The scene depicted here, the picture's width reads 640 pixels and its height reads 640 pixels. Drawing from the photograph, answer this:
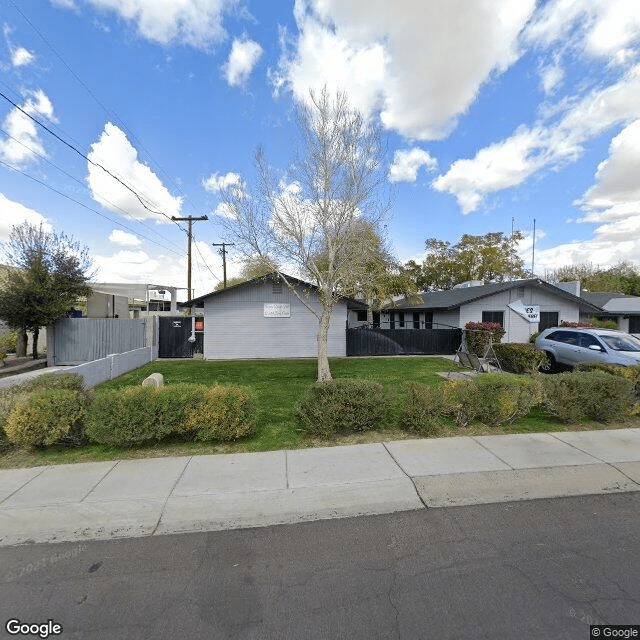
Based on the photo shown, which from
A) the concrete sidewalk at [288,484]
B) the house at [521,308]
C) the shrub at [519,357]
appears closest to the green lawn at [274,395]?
the concrete sidewalk at [288,484]

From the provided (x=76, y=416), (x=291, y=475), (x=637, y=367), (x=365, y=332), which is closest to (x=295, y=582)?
(x=291, y=475)

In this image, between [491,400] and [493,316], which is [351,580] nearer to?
[491,400]

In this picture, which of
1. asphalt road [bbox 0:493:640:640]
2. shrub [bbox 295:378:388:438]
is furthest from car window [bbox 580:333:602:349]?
asphalt road [bbox 0:493:640:640]

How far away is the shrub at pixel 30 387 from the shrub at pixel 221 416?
1.96 m

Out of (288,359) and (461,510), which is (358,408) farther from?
(288,359)

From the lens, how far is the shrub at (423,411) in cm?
565

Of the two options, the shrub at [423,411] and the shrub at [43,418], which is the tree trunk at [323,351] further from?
the shrub at [43,418]

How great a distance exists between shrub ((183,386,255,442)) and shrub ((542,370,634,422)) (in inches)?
206

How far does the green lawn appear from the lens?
5062 mm

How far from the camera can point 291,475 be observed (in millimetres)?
4301

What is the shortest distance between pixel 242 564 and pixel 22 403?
4.24 meters

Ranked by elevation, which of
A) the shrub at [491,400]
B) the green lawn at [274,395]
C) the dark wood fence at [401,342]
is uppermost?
the dark wood fence at [401,342]

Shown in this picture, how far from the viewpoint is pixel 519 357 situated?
12125 millimetres

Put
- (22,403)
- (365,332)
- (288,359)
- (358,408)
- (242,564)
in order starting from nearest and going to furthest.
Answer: (242,564) < (22,403) < (358,408) < (288,359) < (365,332)
